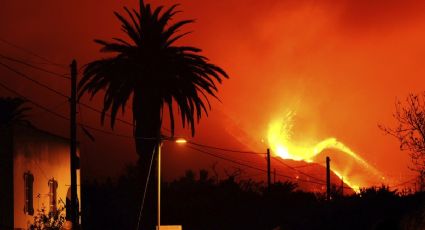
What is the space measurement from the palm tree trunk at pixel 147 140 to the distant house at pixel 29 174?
13.6 ft

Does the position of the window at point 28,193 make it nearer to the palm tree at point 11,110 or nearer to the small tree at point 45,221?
the small tree at point 45,221

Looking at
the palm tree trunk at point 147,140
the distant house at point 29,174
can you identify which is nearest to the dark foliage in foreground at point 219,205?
the palm tree trunk at point 147,140

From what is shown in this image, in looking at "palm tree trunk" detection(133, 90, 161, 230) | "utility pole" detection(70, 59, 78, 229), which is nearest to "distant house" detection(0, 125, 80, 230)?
"utility pole" detection(70, 59, 78, 229)

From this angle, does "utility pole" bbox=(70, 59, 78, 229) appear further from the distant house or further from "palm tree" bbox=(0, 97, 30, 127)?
"palm tree" bbox=(0, 97, 30, 127)

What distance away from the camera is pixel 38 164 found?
132 ft

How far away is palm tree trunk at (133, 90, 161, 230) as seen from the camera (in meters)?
45.9

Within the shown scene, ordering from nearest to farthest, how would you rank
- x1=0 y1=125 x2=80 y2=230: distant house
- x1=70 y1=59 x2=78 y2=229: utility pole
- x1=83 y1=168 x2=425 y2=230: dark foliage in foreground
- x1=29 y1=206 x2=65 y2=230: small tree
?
x1=0 y1=125 x2=80 y2=230: distant house, x1=70 y1=59 x2=78 y2=229: utility pole, x1=29 y1=206 x2=65 y2=230: small tree, x1=83 y1=168 x2=425 y2=230: dark foliage in foreground

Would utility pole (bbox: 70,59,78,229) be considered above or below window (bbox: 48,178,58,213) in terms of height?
above

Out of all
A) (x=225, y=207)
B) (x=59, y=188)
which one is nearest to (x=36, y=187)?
(x=59, y=188)

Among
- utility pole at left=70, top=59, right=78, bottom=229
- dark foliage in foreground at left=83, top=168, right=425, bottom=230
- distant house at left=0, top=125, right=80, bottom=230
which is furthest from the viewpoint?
dark foliage in foreground at left=83, top=168, right=425, bottom=230

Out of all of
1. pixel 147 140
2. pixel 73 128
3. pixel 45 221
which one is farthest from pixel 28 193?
pixel 147 140

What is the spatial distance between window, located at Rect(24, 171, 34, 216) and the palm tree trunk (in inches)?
338

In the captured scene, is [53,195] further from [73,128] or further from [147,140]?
[73,128]

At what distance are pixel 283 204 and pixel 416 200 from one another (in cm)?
4502
